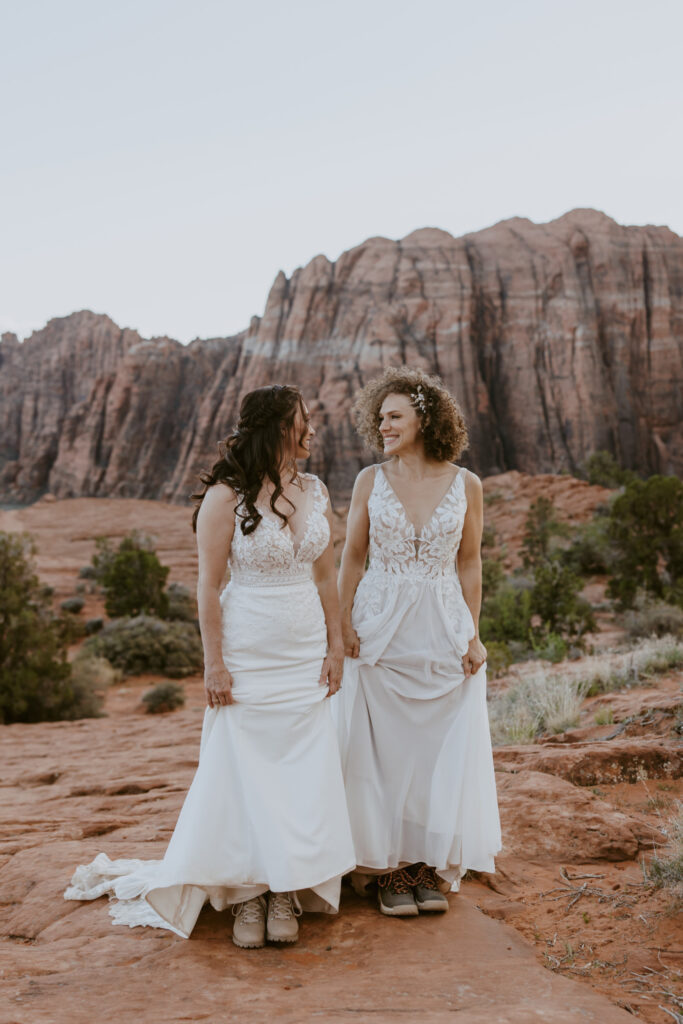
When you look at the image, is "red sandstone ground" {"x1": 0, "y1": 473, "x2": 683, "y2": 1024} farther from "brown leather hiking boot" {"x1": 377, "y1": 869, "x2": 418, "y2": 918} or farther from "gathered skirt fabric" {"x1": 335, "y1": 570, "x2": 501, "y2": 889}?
"gathered skirt fabric" {"x1": 335, "y1": 570, "x2": 501, "y2": 889}

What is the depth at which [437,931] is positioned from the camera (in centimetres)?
301

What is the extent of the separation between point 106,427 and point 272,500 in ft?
192

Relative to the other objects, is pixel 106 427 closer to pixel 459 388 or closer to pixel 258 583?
pixel 459 388


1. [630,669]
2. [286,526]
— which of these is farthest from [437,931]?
[630,669]

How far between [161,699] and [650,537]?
10712 millimetres

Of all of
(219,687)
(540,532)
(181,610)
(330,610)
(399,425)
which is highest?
(399,425)

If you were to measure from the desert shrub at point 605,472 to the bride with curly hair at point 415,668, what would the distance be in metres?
37.4

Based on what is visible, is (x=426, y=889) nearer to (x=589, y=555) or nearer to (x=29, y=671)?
(x=29, y=671)

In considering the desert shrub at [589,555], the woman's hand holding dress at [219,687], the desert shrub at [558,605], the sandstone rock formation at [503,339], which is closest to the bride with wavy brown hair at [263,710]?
the woman's hand holding dress at [219,687]

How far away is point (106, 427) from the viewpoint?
5841 centimetres

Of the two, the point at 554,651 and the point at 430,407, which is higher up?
the point at 430,407

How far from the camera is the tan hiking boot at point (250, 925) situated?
2859 millimetres

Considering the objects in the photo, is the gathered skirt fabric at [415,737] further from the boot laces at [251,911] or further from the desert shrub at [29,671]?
the desert shrub at [29,671]

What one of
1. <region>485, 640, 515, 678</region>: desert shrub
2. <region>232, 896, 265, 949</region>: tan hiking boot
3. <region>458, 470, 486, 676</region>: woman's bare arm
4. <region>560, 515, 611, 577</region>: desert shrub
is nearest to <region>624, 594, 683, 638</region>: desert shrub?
<region>485, 640, 515, 678</region>: desert shrub
